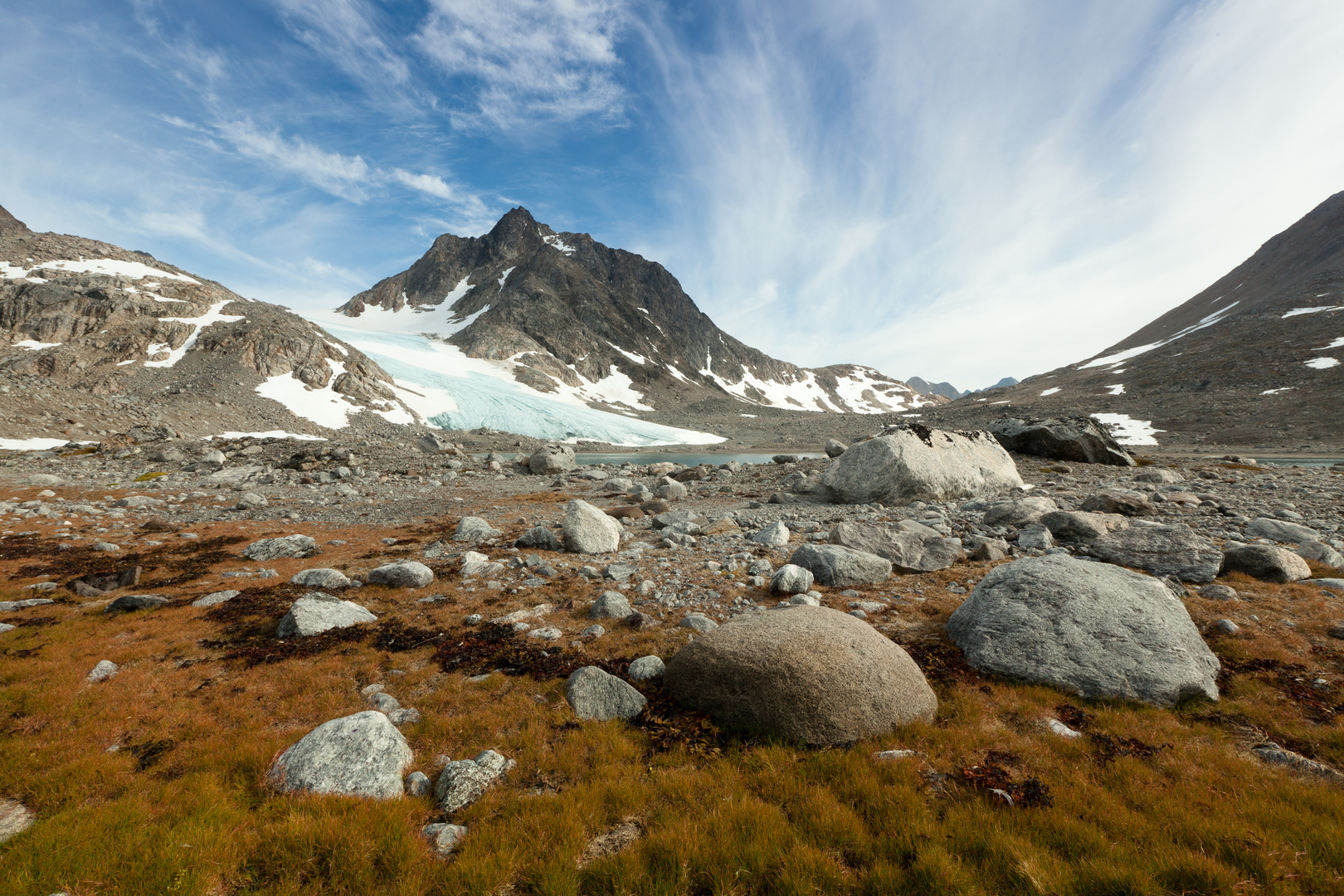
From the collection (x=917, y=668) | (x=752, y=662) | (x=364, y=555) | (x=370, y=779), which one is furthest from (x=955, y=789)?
(x=364, y=555)

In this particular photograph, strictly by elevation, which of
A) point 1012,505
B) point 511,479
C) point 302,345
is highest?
point 302,345

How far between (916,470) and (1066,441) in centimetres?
2265

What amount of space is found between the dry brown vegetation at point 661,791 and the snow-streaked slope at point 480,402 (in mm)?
79653

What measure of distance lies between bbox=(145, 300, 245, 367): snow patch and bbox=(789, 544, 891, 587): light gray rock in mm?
85837

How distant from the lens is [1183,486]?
22.8m

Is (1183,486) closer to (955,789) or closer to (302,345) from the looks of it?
(955,789)

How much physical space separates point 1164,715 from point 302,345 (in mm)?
91039

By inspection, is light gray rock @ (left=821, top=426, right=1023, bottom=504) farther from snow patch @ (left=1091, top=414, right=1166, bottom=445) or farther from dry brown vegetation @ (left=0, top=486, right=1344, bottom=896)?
snow patch @ (left=1091, top=414, right=1166, bottom=445)

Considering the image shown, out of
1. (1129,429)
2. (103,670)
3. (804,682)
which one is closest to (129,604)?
(103,670)

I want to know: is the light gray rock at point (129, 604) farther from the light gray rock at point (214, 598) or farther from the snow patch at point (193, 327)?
the snow patch at point (193, 327)

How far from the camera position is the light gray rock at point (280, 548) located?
46.8ft

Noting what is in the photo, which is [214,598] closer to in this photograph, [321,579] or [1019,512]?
[321,579]

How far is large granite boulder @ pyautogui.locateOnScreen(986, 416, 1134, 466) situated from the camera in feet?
112

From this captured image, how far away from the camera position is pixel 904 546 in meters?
12.0
